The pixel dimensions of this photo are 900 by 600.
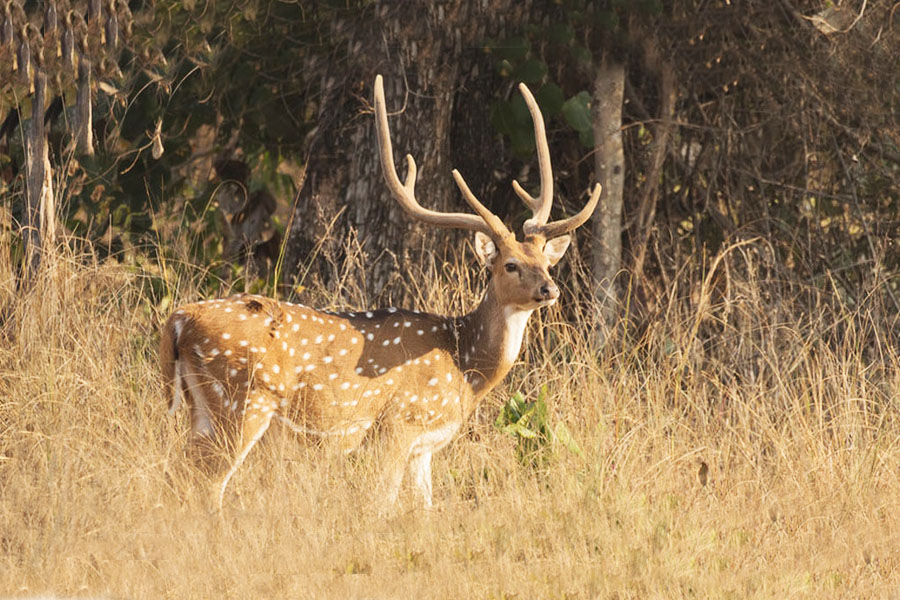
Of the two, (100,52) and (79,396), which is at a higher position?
(100,52)

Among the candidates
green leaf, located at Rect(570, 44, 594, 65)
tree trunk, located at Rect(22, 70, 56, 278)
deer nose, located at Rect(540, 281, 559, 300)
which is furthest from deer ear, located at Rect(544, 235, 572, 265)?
tree trunk, located at Rect(22, 70, 56, 278)

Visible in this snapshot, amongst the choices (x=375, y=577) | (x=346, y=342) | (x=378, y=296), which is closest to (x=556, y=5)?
(x=378, y=296)

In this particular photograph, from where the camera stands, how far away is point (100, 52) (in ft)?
21.2

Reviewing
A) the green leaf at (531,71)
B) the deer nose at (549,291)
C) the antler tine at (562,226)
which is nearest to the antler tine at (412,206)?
the antler tine at (562,226)

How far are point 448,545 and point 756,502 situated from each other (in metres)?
1.45

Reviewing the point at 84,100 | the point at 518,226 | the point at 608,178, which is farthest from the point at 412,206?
the point at 518,226

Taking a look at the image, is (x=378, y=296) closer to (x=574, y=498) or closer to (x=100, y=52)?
(x=100, y=52)

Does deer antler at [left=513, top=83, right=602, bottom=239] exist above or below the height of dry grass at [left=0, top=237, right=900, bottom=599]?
above

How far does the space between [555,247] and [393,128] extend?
7.80 feet

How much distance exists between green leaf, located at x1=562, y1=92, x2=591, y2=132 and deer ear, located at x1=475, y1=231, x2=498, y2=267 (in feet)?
7.58

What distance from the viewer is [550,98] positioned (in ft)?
25.4

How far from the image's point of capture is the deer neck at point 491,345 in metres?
5.65

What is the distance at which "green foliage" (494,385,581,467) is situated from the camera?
18.1 feet

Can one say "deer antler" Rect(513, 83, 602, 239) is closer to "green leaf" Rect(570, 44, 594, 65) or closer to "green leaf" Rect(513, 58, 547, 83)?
"green leaf" Rect(513, 58, 547, 83)
